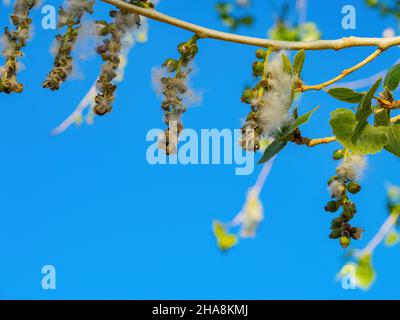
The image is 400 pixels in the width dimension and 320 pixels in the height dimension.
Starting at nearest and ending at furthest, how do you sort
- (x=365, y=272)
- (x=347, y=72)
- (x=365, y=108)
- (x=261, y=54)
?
(x=365, y=108), (x=261, y=54), (x=347, y=72), (x=365, y=272)

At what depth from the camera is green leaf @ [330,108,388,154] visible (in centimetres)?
102

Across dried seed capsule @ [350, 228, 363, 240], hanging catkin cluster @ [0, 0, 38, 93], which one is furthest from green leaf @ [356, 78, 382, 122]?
Result: hanging catkin cluster @ [0, 0, 38, 93]

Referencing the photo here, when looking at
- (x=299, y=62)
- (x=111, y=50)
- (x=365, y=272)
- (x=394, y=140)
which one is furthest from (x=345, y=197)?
(x=365, y=272)

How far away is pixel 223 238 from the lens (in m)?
1.50

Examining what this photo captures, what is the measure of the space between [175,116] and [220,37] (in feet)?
0.53

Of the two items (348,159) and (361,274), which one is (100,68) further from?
(361,274)

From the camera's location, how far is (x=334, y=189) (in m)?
1.17

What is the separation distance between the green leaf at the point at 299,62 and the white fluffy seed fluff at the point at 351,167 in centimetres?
18

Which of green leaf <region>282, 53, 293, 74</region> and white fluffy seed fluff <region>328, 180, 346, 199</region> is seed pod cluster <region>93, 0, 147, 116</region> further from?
white fluffy seed fluff <region>328, 180, 346, 199</region>

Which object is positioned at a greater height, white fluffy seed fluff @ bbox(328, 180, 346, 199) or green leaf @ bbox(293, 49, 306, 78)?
green leaf @ bbox(293, 49, 306, 78)

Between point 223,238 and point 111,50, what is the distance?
0.57 m

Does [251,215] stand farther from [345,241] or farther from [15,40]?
[15,40]

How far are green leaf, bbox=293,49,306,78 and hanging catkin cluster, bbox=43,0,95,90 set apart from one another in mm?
401

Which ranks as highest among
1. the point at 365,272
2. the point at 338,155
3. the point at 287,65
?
the point at 287,65
